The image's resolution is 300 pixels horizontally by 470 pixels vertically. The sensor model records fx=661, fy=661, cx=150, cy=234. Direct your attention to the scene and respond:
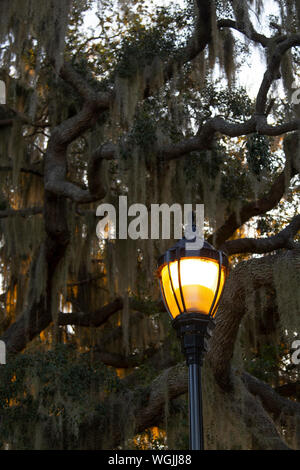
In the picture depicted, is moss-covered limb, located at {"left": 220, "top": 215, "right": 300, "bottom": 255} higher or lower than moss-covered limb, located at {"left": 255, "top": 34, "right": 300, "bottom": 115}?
lower

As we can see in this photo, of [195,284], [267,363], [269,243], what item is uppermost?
[269,243]

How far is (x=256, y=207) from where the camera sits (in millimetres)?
8359

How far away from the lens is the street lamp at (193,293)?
3514mm

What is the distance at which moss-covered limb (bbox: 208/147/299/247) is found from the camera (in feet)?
26.9

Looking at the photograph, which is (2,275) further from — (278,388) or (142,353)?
(278,388)

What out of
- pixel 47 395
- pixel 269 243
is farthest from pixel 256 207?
pixel 47 395

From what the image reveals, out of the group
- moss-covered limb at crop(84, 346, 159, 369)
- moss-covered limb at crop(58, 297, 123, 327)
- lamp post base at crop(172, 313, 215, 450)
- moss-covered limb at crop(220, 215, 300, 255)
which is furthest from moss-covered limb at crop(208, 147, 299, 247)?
lamp post base at crop(172, 313, 215, 450)

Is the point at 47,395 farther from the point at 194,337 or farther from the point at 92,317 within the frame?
the point at 92,317

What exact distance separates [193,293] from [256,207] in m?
4.99

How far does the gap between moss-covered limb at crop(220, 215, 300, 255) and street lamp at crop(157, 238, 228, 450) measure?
13.8 ft

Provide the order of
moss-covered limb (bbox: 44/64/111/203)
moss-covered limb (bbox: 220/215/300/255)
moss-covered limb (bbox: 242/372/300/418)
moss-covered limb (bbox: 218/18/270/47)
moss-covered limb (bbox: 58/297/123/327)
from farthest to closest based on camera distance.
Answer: moss-covered limb (bbox: 58/297/123/327) → moss-covered limb (bbox: 44/64/111/203) → moss-covered limb (bbox: 220/215/300/255) → moss-covered limb (bbox: 218/18/270/47) → moss-covered limb (bbox: 242/372/300/418)

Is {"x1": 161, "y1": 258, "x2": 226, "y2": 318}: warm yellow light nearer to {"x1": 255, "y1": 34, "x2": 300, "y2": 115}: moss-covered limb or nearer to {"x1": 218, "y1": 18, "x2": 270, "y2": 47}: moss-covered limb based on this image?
{"x1": 255, "y1": 34, "x2": 300, "y2": 115}: moss-covered limb

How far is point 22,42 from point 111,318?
4.14 m

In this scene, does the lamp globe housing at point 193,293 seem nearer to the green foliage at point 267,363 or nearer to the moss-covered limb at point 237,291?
the moss-covered limb at point 237,291
